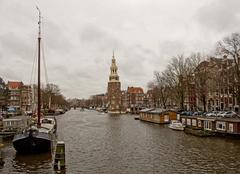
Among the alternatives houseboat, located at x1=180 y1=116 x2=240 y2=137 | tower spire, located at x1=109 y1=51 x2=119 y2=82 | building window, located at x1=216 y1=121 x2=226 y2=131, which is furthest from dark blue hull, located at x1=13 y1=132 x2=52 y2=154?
tower spire, located at x1=109 y1=51 x2=119 y2=82

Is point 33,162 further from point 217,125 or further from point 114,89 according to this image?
point 114,89

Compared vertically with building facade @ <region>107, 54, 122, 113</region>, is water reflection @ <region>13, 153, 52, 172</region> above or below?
below

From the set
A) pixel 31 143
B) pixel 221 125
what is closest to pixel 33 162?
pixel 31 143

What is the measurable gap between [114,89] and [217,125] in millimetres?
122079

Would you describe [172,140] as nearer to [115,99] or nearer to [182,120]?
[182,120]

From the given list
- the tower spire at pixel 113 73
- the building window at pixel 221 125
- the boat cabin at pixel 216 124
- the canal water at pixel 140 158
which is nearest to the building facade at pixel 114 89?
the tower spire at pixel 113 73

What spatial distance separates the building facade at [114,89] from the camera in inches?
6629

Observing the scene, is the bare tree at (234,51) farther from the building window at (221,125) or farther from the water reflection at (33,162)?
the water reflection at (33,162)

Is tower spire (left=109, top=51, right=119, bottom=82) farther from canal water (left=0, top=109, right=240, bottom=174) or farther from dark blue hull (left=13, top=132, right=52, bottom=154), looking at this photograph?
dark blue hull (left=13, top=132, right=52, bottom=154)

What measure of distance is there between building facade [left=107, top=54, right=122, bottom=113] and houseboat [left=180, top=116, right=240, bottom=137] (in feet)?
354

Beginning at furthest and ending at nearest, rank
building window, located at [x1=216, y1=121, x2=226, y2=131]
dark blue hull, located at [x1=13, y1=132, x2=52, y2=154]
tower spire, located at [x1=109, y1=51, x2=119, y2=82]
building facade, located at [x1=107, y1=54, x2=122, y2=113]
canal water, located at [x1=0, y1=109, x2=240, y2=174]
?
tower spire, located at [x1=109, y1=51, x2=119, y2=82] < building facade, located at [x1=107, y1=54, x2=122, y2=113] < building window, located at [x1=216, y1=121, x2=226, y2=131] < dark blue hull, located at [x1=13, y1=132, x2=52, y2=154] < canal water, located at [x1=0, y1=109, x2=240, y2=174]

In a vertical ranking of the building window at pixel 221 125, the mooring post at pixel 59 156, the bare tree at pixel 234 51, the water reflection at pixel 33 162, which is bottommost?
the water reflection at pixel 33 162

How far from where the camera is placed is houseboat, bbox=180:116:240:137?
146 feet

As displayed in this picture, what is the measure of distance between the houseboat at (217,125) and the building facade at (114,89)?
10791 centimetres
